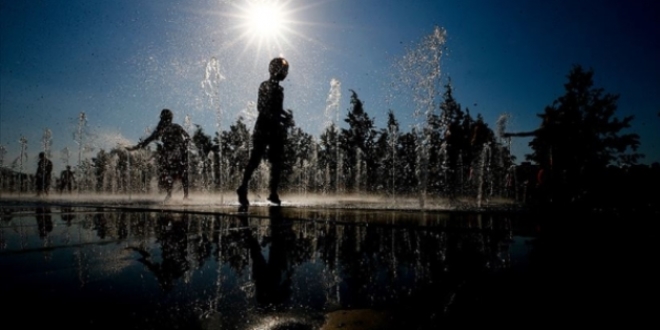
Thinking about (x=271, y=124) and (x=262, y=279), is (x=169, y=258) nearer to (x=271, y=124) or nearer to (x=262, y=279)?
(x=262, y=279)

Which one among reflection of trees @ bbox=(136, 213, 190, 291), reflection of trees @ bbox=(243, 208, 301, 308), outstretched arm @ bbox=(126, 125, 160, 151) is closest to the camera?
reflection of trees @ bbox=(243, 208, 301, 308)

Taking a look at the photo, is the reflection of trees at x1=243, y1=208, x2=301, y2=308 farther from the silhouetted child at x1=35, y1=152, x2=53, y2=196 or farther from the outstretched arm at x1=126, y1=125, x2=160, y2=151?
the silhouetted child at x1=35, y1=152, x2=53, y2=196

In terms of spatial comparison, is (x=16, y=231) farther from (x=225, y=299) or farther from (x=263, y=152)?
(x=263, y=152)

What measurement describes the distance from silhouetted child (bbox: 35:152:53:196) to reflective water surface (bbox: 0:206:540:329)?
1634cm

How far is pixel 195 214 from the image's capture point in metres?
4.12

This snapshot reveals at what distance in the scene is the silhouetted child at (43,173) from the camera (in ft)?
49.4

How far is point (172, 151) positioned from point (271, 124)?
3.27 metres

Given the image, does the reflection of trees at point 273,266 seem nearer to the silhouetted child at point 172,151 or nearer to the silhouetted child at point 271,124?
the silhouetted child at point 271,124

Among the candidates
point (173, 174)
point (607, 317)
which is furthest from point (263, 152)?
point (607, 317)

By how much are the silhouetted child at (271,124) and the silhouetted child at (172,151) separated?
281 cm

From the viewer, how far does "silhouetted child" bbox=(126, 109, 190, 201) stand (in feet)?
25.0

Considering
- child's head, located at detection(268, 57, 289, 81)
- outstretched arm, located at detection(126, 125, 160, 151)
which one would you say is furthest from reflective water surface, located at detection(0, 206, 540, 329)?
outstretched arm, located at detection(126, 125, 160, 151)

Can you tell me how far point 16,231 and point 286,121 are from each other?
13.8ft

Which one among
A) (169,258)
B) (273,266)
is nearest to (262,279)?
(273,266)
